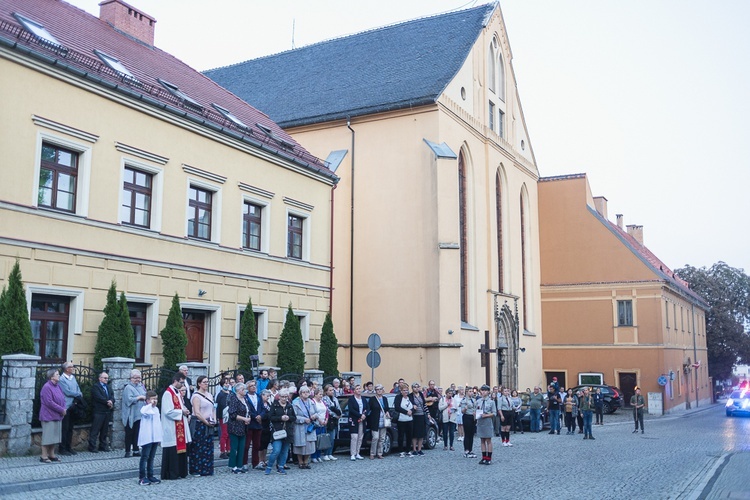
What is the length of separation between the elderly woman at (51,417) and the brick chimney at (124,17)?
14.9 metres

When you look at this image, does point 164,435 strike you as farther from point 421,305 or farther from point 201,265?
point 421,305

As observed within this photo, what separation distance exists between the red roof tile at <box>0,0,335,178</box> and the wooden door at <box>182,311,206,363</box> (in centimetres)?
531

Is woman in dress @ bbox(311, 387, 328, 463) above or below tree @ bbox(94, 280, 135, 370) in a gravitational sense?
below

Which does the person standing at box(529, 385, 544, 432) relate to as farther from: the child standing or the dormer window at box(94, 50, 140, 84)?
the child standing

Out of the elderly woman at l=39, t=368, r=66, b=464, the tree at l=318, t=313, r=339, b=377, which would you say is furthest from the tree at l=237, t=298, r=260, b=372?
the elderly woman at l=39, t=368, r=66, b=464

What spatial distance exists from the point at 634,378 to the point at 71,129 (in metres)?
34.3

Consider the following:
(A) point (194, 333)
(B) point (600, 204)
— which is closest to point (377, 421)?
(A) point (194, 333)

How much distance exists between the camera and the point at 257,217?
23.8 m

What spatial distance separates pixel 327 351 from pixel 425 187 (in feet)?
28.9

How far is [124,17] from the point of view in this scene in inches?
987

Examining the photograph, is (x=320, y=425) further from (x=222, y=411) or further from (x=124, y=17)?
(x=124, y=17)

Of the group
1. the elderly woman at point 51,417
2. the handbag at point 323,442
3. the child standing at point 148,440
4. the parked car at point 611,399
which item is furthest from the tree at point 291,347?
the parked car at point 611,399

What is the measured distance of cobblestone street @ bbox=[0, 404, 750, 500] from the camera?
11.7 meters

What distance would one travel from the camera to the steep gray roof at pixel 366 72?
33156 millimetres
